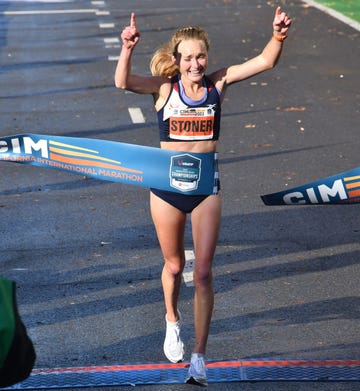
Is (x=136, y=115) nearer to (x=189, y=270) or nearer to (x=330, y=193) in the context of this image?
(x=189, y=270)

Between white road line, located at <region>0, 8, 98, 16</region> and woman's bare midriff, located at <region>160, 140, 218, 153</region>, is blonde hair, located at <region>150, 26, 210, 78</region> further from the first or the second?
white road line, located at <region>0, 8, 98, 16</region>

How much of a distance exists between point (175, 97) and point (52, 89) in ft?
45.0

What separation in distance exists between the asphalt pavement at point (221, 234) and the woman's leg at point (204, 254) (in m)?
0.41

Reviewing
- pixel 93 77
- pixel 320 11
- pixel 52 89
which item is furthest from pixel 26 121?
pixel 320 11

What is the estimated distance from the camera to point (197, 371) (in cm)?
683

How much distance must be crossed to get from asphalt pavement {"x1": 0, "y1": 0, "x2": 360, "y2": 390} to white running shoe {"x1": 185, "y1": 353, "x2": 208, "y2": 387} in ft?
0.68

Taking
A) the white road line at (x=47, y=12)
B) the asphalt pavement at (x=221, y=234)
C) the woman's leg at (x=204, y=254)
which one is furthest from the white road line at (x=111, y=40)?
the woman's leg at (x=204, y=254)

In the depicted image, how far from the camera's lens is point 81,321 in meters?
8.27

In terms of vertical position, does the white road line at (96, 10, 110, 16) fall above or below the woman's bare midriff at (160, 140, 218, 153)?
below

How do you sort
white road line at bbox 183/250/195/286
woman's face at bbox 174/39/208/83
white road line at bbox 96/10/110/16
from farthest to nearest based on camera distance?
white road line at bbox 96/10/110/16 < white road line at bbox 183/250/195/286 < woman's face at bbox 174/39/208/83

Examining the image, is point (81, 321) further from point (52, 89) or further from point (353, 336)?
point (52, 89)

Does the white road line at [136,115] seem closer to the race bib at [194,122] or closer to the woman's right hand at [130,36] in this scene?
the race bib at [194,122]

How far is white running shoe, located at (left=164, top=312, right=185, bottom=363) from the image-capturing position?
23.9 ft

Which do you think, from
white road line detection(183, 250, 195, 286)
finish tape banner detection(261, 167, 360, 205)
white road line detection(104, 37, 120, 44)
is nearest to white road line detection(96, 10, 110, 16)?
white road line detection(104, 37, 120, 44)
